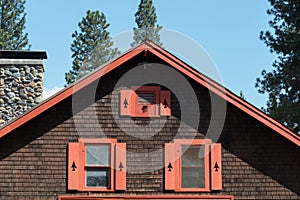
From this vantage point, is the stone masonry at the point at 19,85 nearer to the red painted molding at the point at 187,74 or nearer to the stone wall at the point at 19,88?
the stone wall at the point at 19,88

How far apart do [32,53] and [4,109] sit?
188cm

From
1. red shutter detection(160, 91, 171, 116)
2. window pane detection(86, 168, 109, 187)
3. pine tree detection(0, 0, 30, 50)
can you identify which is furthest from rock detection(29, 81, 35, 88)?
pine tree detection(0, 0, 30, 50)

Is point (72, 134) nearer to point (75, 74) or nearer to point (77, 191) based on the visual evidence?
point (77, 191)

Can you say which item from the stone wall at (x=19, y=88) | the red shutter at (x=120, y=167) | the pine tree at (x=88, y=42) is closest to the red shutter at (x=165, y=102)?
the red shutter at (x=120, y=167)

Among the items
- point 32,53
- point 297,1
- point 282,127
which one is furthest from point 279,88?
point 282,127

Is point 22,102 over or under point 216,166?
over

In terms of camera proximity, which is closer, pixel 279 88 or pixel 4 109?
pixel 4 109

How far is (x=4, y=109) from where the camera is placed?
20.8 metres

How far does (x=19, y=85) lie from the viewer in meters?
21.0

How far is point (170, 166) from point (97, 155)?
1.66 metres

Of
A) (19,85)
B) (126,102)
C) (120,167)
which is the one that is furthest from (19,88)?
(120,167)

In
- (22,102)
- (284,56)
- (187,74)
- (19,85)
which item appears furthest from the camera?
(284,56)

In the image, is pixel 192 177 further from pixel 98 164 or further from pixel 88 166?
pixel 88 166

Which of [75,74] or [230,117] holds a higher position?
[75,74]
